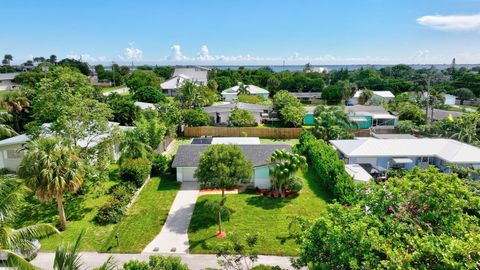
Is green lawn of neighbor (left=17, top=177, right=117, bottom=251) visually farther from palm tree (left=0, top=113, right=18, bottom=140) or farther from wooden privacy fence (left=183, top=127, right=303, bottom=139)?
wooden privacy fence (left=183, top=127, right=303, bottom=139)

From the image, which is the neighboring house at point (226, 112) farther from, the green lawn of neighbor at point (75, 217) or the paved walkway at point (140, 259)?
the paved walkway at point (140, 259)

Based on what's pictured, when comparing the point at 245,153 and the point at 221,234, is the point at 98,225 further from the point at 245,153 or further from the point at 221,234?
the point at 245,153

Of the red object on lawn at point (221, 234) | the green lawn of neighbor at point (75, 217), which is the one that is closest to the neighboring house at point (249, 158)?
the green lawn of neighbor at point (75, 217)

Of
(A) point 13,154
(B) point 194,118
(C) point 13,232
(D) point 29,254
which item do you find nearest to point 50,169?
(D) point 29,254

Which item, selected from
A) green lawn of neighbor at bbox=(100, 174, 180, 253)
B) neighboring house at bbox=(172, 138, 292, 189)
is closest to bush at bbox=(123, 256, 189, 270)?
green lawn of neighbor at bbox=(100, 174, 180, 253)

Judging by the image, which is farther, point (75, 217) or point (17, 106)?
point (17, 106)

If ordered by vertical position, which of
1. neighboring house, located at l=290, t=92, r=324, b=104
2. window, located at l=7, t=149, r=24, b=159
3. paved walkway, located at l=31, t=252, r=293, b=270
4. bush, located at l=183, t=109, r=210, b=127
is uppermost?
neighboring house, located at l=290, t=92, r=324, b=104
